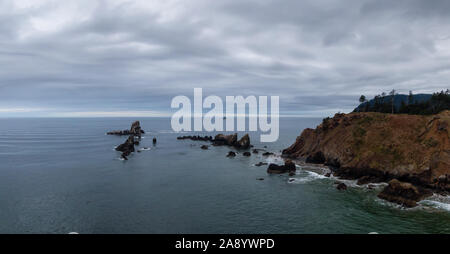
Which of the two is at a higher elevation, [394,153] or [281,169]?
[394,153]

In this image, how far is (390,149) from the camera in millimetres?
59406

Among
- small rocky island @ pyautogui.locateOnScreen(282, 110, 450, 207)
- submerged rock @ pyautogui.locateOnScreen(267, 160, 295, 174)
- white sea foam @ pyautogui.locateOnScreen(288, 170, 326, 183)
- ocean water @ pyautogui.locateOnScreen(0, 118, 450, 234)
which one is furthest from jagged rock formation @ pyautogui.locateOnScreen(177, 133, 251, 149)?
white sea foam @ pyautogui.locateOnScreen(288, 170, 326, 183)

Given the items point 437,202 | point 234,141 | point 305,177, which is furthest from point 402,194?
point 234,141

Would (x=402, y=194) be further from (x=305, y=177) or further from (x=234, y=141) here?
(x=234, y=141)

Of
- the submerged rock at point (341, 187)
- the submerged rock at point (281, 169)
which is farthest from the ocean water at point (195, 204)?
the submerged rock at point (281, 169)

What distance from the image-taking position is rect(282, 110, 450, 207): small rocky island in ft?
160

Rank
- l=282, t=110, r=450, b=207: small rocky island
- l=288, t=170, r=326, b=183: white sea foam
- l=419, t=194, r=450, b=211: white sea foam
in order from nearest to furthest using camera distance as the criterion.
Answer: l=419, t=194, r=450, b=211: white sea foam
l=282, t=110, r=450, b=207: small rocky island
l=288, t=170, r=326, b=183: white sea foam

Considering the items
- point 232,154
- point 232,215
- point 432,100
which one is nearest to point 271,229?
point 232,215

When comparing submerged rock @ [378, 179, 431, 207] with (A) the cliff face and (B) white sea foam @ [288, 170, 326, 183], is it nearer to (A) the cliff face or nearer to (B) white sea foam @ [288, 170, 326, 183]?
(A) the cliff face

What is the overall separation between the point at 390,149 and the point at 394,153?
1.71 m

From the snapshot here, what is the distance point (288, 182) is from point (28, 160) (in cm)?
9114

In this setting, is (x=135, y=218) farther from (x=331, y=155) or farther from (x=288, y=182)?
(x=331, y=155)

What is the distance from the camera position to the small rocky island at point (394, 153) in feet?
160
